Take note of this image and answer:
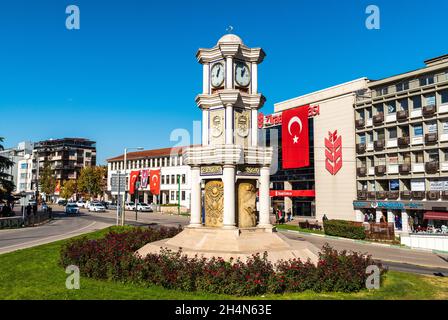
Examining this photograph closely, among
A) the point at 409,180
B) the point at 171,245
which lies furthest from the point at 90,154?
the point at 171,245

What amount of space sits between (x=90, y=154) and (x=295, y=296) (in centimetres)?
12873

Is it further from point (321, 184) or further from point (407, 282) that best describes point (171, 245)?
point (321, 184)

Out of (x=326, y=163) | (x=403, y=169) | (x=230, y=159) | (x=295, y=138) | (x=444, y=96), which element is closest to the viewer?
(x=230, y=159)

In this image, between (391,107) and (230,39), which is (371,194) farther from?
(230,39)

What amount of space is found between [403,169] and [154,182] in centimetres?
5468

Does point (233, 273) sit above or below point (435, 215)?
above

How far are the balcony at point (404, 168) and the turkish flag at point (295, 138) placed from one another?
14352 millimetres

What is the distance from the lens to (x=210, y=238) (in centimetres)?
1512

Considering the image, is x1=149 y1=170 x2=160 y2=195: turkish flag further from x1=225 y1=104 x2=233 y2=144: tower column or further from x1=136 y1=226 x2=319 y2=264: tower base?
x1=225 y1=104 x2=233 y2=144: tower column

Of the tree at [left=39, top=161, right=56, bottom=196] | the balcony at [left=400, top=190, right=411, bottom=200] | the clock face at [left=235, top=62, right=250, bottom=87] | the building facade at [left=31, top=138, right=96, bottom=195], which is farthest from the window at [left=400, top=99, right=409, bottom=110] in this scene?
the building facade at [left=31, top=138, right=96, bottom=195]

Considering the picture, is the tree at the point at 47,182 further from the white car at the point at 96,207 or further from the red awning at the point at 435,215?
the red awning at the point at 435,215

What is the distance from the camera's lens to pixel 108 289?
1162 cm

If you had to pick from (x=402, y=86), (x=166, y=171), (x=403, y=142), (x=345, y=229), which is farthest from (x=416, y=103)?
(x=166, y=171)
